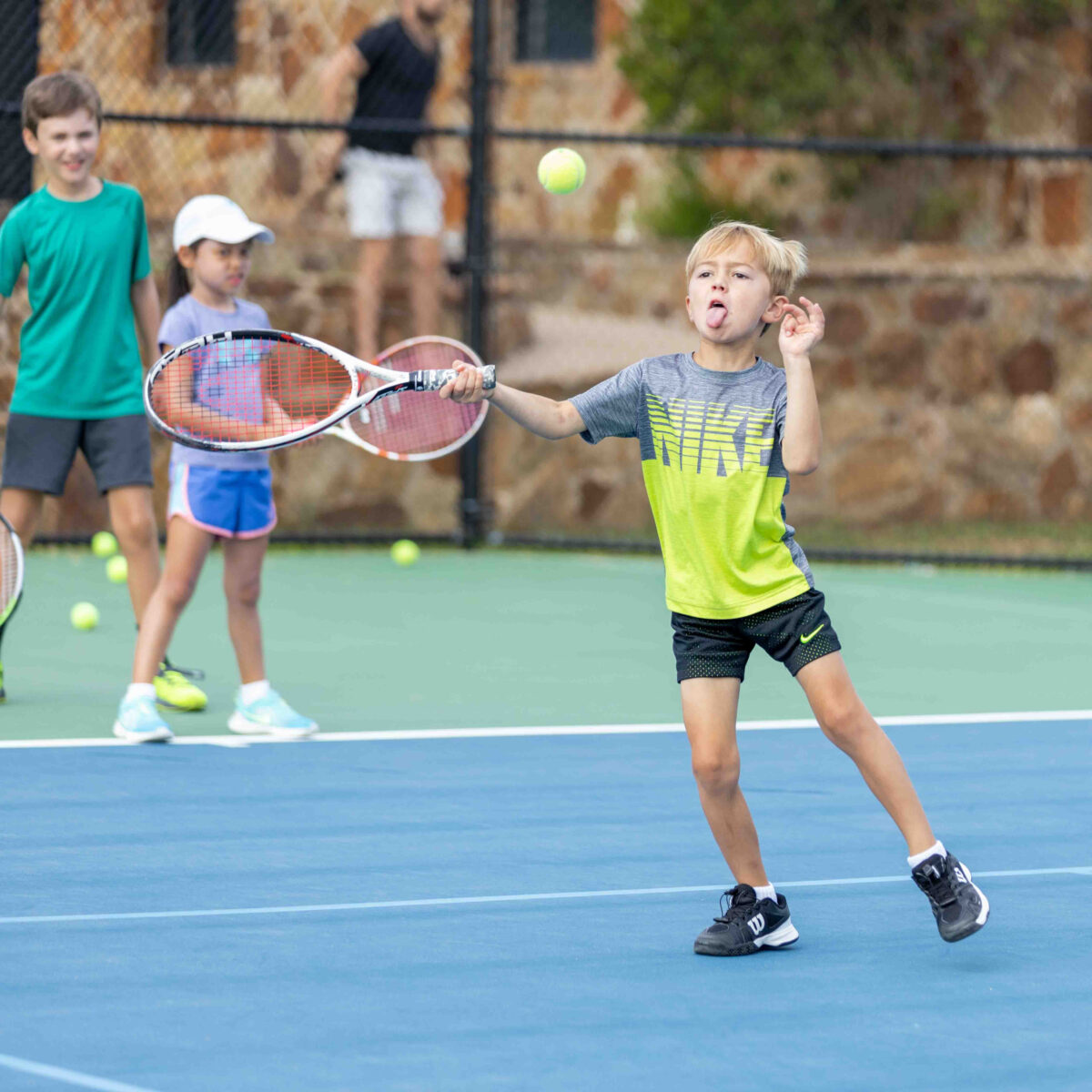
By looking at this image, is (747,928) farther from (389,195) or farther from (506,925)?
(389,195)

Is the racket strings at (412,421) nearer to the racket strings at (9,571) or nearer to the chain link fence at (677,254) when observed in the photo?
the racket strings at (9,571)

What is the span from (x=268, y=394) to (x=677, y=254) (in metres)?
6.63

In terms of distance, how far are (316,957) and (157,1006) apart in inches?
14.5

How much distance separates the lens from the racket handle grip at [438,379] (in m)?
3.59

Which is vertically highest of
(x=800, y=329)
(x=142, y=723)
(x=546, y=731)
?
(x=800, y=329)

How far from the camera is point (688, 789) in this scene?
504cm

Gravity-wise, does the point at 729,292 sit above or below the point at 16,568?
above

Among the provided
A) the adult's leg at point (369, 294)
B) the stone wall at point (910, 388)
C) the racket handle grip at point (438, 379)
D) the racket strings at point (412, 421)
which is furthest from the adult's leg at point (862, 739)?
the stone wall at point (910, 388)

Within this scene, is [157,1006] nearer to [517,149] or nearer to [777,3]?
[777,3]

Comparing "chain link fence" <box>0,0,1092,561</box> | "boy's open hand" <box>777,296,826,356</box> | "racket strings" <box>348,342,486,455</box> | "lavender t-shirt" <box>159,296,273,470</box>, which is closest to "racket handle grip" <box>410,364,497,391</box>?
"boy's open hand" <box>777,296,826,356</box>

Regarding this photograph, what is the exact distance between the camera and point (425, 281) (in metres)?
10.5

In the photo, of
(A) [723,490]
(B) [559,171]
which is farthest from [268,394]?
(B) [559,171]

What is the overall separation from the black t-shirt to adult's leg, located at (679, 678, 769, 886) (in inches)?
277

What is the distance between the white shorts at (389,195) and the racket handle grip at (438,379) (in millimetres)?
6752
